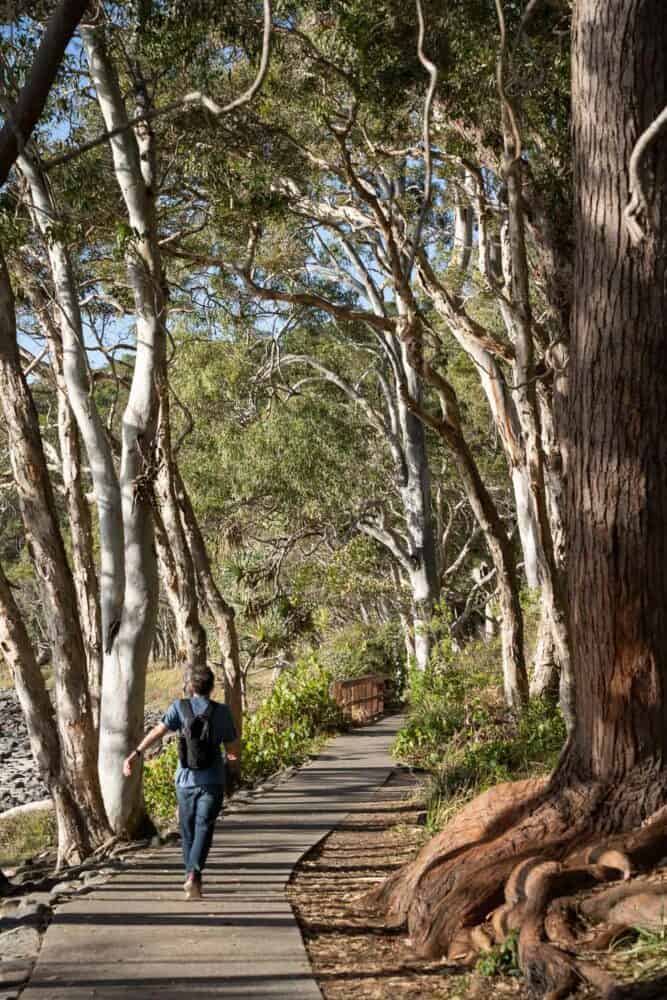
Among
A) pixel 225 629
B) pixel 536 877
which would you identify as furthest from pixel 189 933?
pixel 225 629

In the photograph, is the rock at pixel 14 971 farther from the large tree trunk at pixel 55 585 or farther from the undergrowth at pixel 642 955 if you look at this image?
the large tree trunk at pixel 55 585

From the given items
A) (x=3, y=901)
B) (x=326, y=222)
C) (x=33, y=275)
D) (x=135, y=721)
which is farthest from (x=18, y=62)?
(x=3, y=901)

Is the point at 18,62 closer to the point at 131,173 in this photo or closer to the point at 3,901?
the point at 131,173

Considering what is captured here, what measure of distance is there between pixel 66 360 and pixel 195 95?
22.2ft

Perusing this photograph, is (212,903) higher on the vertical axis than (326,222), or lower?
lower

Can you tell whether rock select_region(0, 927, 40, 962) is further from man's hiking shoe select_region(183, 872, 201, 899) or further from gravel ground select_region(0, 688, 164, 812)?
gravel ground select_region(0, 688, 164, 812)

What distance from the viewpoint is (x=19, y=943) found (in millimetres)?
6453

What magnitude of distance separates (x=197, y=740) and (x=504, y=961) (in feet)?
8.16

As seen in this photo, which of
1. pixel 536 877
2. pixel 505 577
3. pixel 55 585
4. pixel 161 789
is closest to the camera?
pixel 536 877

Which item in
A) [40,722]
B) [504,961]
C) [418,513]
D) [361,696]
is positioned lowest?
[504,961]

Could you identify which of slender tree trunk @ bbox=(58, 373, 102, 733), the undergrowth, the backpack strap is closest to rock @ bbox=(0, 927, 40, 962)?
the backpack strap

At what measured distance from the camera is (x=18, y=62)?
1141 centimetres

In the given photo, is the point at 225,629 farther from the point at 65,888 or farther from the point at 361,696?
the point at 361,696

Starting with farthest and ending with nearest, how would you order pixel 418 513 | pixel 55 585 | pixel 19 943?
pixel 418 513
pixel 55 585
pixel 19 943
